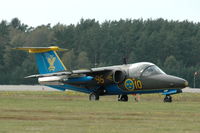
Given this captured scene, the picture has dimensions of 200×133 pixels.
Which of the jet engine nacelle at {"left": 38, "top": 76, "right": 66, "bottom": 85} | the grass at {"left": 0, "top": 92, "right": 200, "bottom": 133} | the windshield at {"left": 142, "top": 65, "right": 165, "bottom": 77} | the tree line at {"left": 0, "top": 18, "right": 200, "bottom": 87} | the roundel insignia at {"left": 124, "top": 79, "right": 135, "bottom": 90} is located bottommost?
the grass at {"left": 0, "top": 92, "right": 200, "bottom": 133}

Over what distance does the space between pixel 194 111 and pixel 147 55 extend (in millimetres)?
79573

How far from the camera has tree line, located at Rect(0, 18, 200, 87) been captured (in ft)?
326

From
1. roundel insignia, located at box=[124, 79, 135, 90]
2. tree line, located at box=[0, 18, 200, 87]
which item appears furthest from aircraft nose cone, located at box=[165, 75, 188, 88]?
tree line, located at box=[0, 18, 200, 87]

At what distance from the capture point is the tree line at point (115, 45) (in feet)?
326

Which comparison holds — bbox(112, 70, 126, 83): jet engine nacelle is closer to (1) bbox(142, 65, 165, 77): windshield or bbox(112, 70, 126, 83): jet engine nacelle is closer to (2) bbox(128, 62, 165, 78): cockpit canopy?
(2) bbox(128, 62, 165, 78): cockpit canopy

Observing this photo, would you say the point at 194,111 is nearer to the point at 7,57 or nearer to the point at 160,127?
the point at 160,127

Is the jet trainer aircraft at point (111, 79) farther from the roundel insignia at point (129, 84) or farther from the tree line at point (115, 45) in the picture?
the tree line at point (115, 45)

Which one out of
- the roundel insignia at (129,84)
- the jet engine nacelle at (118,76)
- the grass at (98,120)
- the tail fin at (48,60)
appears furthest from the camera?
the tail fin at (48,60)

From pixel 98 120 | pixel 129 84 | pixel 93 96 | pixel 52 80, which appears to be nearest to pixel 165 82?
pixel 129 84

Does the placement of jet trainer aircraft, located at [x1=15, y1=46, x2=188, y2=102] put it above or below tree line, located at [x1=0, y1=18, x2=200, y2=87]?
below

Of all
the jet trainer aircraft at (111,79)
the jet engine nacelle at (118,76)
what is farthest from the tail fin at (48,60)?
the jet engine nacelle at (118,76)

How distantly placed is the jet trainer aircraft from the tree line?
47592mm

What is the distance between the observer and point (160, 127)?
65.2 ft

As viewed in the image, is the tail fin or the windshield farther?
the tail fin
